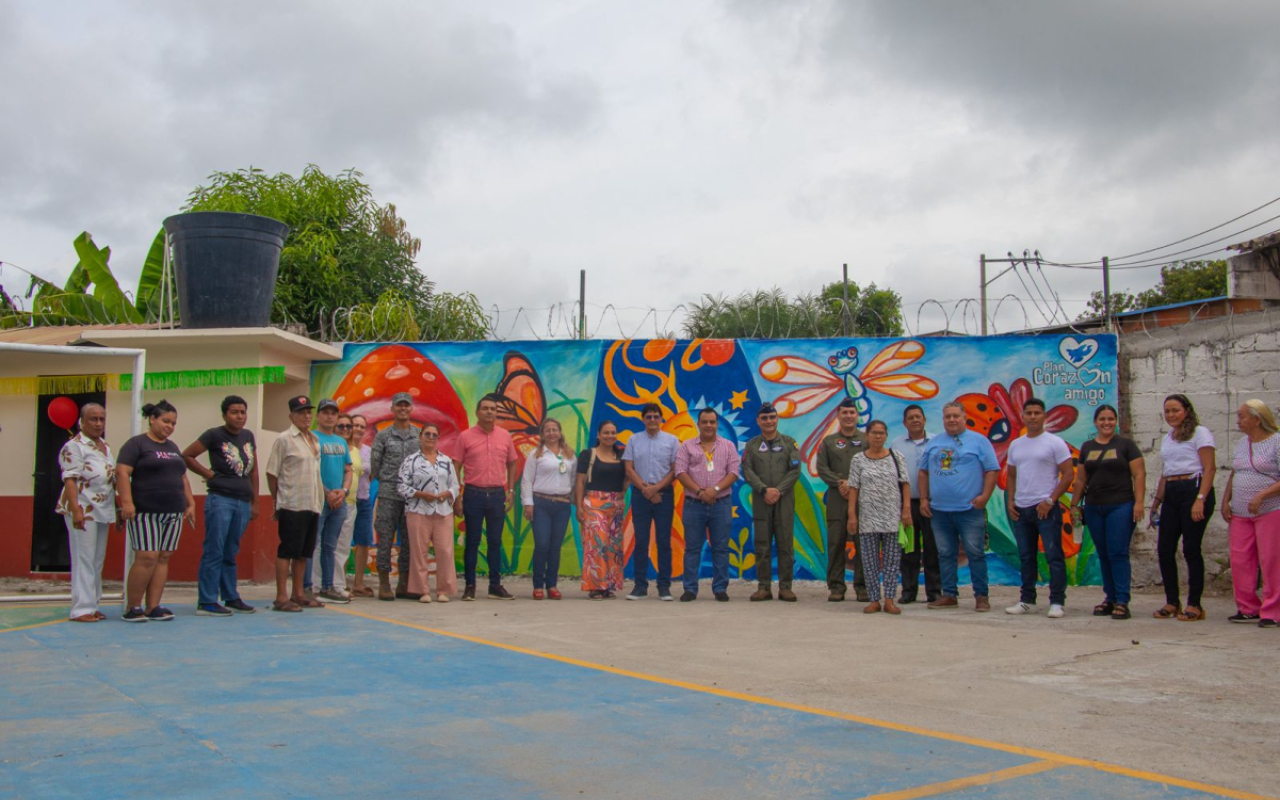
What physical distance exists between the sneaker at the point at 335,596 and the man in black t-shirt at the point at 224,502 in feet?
2.90

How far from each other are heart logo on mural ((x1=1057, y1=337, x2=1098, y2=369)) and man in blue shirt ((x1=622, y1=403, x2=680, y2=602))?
12.5 ft

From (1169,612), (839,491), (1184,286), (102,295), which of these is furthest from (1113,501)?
(1184,286)

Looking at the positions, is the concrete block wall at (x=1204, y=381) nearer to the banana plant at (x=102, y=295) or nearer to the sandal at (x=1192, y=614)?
the sandal at (x=1192, y=614)

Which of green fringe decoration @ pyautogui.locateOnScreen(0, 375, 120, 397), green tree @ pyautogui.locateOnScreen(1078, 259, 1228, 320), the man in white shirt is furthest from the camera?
green tree @ pyautogui.locateOnScreen(1078, 259, 1228, 320)

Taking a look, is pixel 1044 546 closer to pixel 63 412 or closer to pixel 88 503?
pixel 88 503

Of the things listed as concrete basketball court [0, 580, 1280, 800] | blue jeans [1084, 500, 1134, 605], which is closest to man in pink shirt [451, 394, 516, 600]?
concrete basketball court [0, 580, 1280, 800]

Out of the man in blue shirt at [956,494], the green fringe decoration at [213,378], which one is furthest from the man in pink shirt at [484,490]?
the man in blue shirt at [956,494]

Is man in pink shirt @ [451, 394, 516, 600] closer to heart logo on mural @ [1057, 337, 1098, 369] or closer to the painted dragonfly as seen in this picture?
the painted dragonfly

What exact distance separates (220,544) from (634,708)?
428cm

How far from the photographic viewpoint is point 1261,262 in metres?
17.3

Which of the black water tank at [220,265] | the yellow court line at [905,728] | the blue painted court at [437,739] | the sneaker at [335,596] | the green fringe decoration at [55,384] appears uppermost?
the black water tank at [220,265]

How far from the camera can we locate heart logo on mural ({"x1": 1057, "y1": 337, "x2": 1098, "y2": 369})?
9.89 metres

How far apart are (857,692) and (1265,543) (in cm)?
394

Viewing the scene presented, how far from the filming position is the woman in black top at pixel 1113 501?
772cm
